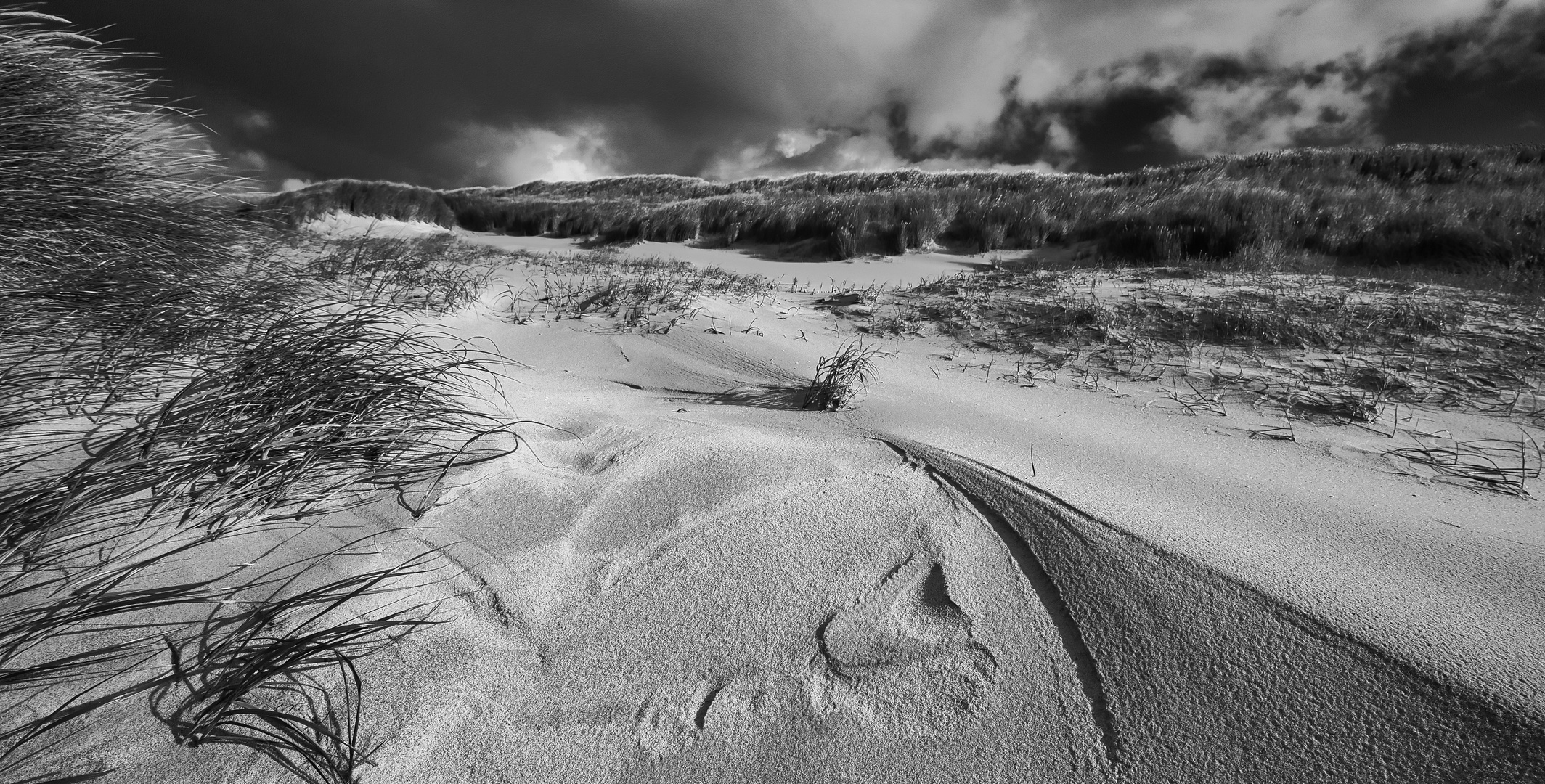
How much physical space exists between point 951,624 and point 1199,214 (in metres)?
7.14

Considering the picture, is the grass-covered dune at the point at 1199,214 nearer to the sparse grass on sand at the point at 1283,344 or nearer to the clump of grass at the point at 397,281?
the clump of grass at the point at 397,281

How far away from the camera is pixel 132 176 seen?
102 inches

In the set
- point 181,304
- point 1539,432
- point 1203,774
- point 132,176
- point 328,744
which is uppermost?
point 132,176

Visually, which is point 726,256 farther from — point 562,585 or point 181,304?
point 562,585

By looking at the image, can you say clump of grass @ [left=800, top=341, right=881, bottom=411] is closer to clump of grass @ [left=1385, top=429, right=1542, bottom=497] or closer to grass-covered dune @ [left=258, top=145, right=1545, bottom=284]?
clump of grass @ [left=1385, top=429, right=1542, bottom=497]

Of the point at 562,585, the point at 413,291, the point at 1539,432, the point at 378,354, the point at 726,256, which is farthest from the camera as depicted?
the point at 726,256

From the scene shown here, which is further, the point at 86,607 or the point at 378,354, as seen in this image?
the point at 378,354

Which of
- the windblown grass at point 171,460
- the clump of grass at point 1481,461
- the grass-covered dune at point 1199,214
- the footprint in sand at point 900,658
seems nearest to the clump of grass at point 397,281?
the windblown grass at point 171,460

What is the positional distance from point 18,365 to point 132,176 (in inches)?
67.7

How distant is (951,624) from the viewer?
3.07 ft

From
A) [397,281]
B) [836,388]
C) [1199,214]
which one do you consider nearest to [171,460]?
[836,388]

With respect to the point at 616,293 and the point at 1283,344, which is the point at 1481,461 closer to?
the point at 1283,344

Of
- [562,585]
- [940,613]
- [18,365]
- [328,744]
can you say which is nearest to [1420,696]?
[940,613]

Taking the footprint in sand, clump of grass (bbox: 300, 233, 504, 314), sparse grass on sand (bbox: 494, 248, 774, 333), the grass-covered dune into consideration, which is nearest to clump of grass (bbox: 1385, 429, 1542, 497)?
the footprint in sand
